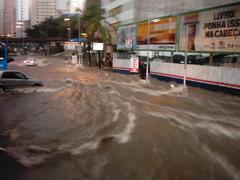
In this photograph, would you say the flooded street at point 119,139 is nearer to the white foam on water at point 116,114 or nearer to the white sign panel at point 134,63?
the white foam on water at point 116,114

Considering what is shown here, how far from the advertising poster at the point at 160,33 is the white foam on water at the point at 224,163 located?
24309 mm

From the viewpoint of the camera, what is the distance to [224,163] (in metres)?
8.91

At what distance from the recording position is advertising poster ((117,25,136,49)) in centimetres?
4331

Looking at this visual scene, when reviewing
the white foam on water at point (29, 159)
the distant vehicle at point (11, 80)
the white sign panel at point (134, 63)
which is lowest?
the white foam on water at point (29, 159)

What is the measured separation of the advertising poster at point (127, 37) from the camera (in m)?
43.3

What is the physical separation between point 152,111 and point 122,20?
53332mm

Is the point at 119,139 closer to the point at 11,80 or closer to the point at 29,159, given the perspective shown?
the point at 29,159

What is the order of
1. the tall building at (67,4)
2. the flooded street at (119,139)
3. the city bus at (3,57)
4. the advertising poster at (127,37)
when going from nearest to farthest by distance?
the flooded street at (119,139) < the city bus at (3,57) < the advertising poster at (127,37) < the tall building at (67,4)

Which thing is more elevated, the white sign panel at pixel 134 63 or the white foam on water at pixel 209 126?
the white sign panel at pixel 134 63

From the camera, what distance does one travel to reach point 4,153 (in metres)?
9.72

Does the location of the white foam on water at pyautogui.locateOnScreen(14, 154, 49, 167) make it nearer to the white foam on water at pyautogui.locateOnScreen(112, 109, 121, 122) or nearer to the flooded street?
the flooded street

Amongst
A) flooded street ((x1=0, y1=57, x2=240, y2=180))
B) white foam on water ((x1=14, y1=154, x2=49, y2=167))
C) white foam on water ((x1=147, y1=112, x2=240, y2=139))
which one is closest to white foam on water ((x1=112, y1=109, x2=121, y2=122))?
flooded street ((x1=0, y1=57, x2=240, y2=180))

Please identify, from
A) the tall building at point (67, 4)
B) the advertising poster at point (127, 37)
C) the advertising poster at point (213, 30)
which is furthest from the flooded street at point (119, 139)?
the tall building at point (67, 4)

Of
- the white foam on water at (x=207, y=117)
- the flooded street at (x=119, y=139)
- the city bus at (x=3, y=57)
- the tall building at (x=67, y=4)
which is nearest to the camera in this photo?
the flooded street at (x=119, y=139)
